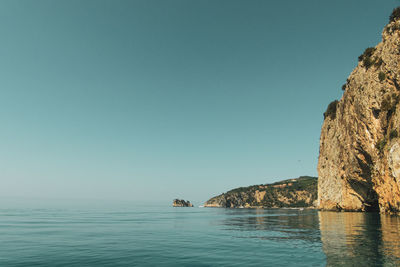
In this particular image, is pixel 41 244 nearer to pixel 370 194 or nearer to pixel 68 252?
pixel 68 252

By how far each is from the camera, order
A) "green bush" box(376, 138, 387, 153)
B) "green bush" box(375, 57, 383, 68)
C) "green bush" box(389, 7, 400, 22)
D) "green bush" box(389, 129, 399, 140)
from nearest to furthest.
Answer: "green bush" box(389, 129, 399, 140) < "green bush" box(389, 7, 400, 22) < "green bush" box(376, 138, 387, 153) < "green bush" box(375, 57, 383, 68)

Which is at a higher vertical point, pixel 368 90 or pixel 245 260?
pixel 368 90

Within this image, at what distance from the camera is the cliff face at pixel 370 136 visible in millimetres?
54844

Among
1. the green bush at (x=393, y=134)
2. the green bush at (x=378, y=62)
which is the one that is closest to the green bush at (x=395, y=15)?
the green bush at (x=378, y=62)

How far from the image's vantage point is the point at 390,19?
60.8 m

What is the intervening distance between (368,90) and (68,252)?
7457 centimetres

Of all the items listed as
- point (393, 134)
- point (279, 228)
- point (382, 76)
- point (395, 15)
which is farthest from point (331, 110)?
point (279, 228)

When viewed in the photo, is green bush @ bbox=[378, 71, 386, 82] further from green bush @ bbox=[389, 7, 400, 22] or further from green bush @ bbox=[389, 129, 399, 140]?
green bush @ bbox=[389, 7, 400, 22]

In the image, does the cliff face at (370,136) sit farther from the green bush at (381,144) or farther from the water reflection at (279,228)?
the water reflection at (279,228)

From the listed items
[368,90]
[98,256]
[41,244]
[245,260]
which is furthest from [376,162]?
[41,244]

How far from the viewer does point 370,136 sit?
65062 mm

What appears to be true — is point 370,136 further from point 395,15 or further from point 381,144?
point 395,15

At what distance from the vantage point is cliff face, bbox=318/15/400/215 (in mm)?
54844

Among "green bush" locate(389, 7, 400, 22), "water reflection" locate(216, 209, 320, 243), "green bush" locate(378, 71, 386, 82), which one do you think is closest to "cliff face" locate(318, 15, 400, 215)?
"green bush" locate(378, 71, 386, 82)
